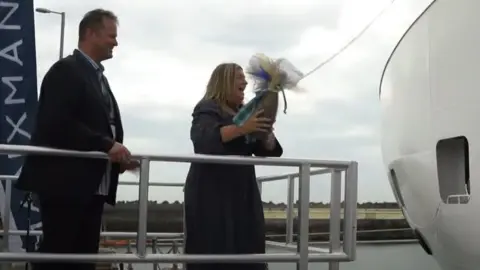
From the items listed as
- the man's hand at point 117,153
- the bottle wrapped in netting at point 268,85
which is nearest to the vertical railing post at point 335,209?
the bottle wrapped in netting at point 268,85

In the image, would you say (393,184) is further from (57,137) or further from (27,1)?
(27,1)

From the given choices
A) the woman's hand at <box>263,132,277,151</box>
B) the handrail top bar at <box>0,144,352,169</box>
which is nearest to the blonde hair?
the woman's hand at <box>263,132,277,151</box>

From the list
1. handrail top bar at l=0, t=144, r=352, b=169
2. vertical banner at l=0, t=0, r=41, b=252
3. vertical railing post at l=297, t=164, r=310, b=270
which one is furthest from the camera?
vertical banner at l=0, t=0, r=41, b=252

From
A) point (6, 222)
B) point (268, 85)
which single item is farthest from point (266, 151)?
point (6, 222)

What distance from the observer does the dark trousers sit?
3.44 meters

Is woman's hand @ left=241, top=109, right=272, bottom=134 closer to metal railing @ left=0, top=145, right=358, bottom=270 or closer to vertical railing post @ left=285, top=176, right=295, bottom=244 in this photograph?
metal railing @ left=0, top=145, right=358, bottom=270

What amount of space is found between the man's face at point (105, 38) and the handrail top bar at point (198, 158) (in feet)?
2.03

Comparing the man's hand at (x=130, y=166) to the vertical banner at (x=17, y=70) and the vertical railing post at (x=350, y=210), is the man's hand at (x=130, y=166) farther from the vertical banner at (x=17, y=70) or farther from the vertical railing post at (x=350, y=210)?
the vertical banner at (x=17, y=70)

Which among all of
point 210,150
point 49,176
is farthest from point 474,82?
point 49,176

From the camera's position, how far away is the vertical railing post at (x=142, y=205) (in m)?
3.54

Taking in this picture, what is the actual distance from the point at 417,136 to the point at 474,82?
1149 mm

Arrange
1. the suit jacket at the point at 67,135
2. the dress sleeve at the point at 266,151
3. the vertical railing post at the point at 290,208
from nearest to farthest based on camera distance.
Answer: the suit jacket at the point at 67,135 < the dress sleeve at the point at 266,151 < the vertical railing post at the point at 290,208

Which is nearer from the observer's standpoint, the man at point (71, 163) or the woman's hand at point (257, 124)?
the man at point (71, 163)

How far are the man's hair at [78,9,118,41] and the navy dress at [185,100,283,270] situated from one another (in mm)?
704
